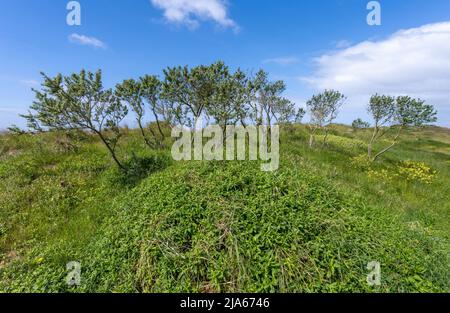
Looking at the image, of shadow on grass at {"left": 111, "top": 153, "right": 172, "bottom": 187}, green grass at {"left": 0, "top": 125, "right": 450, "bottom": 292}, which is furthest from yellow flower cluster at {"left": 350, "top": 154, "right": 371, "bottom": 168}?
shadow on grass at {"left": 111, "top": 153, "right": 172, "bottom": 187}

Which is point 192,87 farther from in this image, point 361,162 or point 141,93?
point 361,162

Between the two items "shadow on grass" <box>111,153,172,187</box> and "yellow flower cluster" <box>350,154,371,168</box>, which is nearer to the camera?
"shadow on grass" <box>111,153,172,187</box>

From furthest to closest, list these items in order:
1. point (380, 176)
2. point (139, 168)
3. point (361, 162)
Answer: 1. point (361, 162)
2. point (380, 176)
3. point (139, 168)

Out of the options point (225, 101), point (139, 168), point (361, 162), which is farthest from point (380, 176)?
point (139, 168)

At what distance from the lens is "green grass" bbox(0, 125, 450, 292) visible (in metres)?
3.76

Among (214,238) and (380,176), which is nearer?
(214,238)

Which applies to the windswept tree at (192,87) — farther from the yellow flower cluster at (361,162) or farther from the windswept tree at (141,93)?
the yellow flower cluster at (361,162)

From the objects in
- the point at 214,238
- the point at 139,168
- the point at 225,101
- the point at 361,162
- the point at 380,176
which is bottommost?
the point at 214,238

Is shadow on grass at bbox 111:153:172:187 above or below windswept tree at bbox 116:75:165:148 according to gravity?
below

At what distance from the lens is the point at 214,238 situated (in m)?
4.21

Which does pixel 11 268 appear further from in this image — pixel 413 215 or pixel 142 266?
pixel 413 215

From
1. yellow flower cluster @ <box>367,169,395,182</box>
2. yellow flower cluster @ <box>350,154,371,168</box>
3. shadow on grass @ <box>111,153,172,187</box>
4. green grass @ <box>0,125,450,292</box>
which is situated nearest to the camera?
green grass @ <box>0,125,450,292</box>

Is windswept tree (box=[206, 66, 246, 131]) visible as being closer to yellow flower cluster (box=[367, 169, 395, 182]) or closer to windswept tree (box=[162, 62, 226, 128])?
windswept tree (box=[162, 62, 226, 128])

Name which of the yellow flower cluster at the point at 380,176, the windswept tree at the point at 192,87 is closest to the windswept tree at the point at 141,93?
the windswept tree at the point at 192,87
